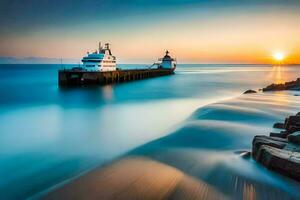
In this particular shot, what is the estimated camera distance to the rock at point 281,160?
609 centimetres

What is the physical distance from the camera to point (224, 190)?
6.03 m

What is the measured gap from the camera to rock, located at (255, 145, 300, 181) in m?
6.09

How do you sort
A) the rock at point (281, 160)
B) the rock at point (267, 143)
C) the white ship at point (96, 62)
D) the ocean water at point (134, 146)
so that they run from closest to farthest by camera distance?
the rock at point (281, 160) → the ocean water at point (134, 146) → the rock at point (267, 143) → the white ship at point (96, 62)

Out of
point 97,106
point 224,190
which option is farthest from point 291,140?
point 97,106

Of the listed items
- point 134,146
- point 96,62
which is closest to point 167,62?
point 96,62

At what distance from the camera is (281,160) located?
21.0 ft

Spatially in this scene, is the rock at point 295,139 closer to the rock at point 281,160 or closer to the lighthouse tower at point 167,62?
the rock at point 281,160

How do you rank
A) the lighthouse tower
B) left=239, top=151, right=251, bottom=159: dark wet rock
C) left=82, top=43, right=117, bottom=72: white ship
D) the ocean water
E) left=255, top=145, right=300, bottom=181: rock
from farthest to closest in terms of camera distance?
the lighthouse tower < left=82, top=43, right=117, bottom=72: white ship < left=239, top=151, right=251, bottom=159: dark wet rock < the ocean water < left=255, top=145, right=300, bottom=181: rock

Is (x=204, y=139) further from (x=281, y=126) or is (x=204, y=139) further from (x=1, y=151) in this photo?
(x=1, y=151)

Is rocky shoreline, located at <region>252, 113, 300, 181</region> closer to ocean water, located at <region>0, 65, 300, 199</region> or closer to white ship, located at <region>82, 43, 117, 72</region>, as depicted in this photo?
ocean water, located at <region>0, 65, 300, 199</region>

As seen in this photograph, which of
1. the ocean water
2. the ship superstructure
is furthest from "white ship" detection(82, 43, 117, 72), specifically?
the ocean water

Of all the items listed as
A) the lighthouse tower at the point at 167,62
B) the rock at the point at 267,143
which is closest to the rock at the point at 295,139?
the rock at the point at 267,143

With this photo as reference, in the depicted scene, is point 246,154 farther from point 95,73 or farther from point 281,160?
point 95,73

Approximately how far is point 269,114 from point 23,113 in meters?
16.6
